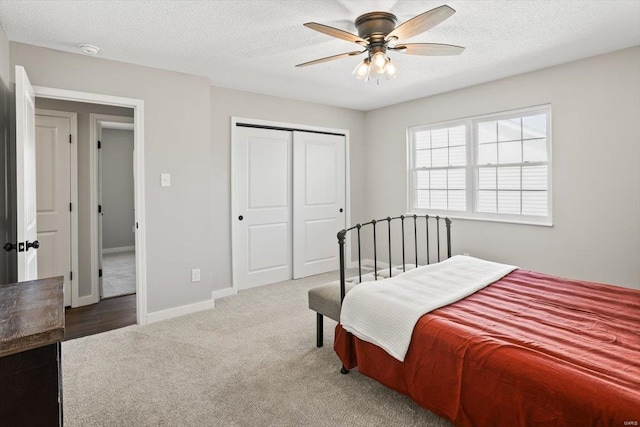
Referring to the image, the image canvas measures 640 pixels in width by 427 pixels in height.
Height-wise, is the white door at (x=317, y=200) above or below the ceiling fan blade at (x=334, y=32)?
below

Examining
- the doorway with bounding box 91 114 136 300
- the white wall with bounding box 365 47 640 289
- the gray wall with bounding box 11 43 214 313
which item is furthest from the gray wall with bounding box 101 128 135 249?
the white wall with bounding box 365 47 640 289

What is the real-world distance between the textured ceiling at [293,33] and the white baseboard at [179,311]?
7.79 ft

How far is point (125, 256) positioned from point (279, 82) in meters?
5.04

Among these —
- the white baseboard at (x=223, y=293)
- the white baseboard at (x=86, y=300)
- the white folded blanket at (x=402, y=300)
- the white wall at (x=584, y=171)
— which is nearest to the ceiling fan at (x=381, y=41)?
the white folded blanket at (x=402, y=300)

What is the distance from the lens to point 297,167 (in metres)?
4.91

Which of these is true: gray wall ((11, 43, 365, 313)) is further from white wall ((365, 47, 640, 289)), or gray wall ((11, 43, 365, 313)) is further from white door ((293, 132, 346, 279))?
white wall ((365, 47, 640, 289))

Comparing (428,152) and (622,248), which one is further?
(428,152)

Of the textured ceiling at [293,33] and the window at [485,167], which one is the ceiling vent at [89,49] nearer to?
the textured ceiling at [293,33]

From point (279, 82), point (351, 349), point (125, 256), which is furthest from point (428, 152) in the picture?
point (125, 256)

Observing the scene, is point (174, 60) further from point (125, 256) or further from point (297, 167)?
point (125, 256)

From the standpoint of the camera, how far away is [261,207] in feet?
15.2

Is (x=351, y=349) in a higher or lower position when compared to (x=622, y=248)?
lower

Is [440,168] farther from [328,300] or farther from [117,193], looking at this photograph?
[117,193]

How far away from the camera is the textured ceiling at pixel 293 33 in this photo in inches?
91.1
